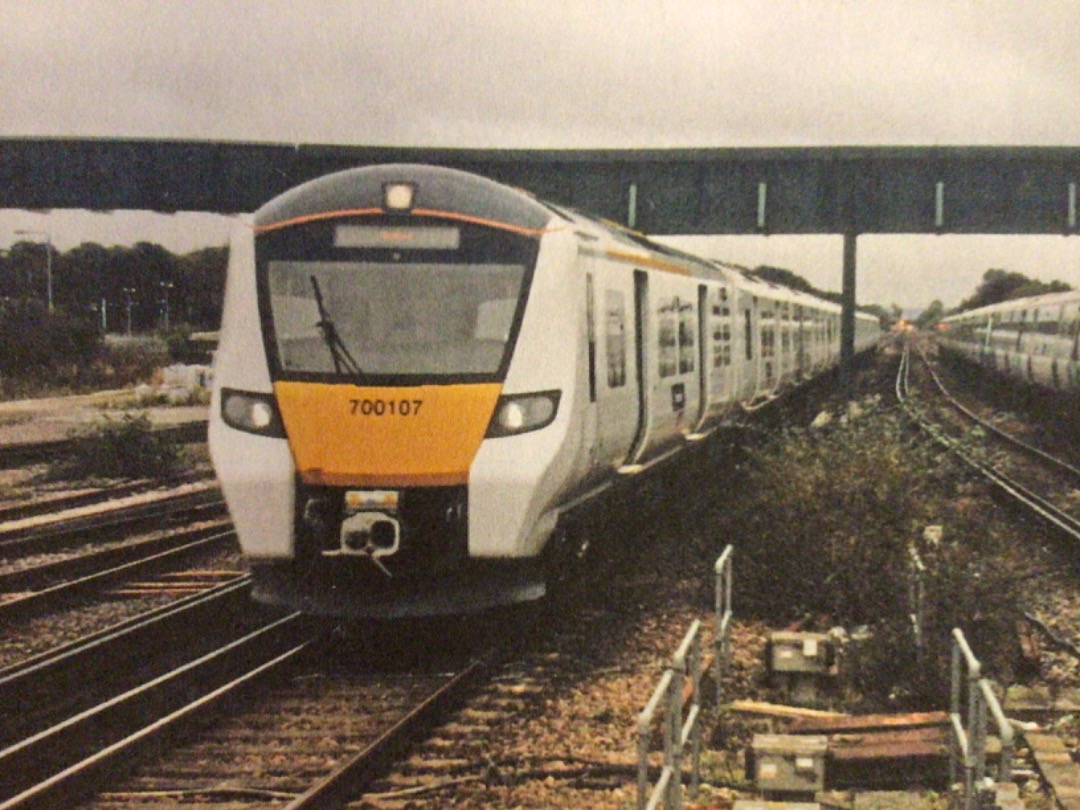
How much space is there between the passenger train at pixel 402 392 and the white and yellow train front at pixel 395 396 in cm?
1

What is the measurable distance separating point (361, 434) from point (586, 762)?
2.24 metres

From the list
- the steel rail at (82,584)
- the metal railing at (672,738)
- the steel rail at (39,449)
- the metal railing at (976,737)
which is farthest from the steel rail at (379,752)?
the steel rail at (39,449)

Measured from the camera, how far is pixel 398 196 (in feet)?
27.2

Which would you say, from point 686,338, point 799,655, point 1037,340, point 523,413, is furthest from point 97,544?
point 1037,340

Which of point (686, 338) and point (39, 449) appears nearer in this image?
point (686, 338)

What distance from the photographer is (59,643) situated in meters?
9.48

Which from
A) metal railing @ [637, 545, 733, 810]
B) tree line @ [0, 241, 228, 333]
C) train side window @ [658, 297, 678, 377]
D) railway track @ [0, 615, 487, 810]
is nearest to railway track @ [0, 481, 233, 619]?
railway track @ [0, 615, 487, 810]

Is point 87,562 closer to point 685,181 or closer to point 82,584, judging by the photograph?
point 82,584

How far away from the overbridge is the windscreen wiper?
21147 millimetres

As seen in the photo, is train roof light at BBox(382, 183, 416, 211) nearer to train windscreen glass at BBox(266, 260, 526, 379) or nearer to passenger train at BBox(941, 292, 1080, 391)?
train windscreen glass at BBox(266, 260, 526, 379)

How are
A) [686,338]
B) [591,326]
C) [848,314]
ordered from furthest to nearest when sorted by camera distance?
[848,314], [686,338], [591,326]

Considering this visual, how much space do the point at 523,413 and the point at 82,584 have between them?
4.94 m

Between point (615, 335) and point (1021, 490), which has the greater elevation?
point (615, 335)

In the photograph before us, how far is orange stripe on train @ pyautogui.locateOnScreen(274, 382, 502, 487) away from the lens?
25.6 feet
